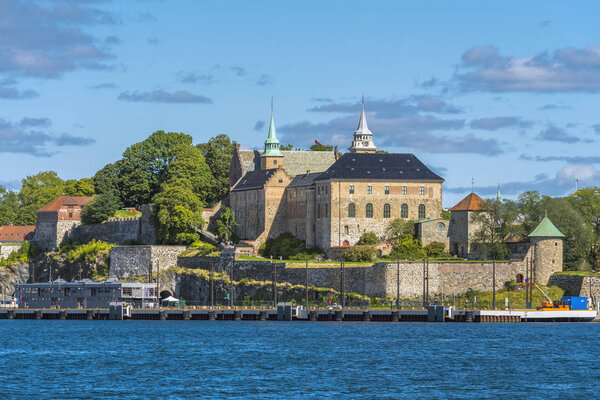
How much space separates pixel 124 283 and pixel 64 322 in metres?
6.77

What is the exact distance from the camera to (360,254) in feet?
354

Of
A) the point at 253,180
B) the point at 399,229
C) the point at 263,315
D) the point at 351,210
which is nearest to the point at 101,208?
the point at 253,180

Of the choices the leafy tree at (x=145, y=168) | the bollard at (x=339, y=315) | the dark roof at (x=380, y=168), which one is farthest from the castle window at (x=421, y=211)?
the leafy tree at (x=145, y=168)

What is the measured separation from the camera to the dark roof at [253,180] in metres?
125

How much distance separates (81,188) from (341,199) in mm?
45316

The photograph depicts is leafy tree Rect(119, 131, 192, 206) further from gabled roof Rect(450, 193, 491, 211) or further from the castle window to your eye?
gabled roof Rect(450, 193, 491, 211)

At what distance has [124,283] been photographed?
11369cm

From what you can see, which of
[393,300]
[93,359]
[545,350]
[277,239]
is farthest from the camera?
[277,239]

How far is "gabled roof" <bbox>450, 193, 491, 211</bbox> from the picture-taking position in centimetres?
10800

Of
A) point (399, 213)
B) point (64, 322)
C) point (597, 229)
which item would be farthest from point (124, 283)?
point (597, 229)

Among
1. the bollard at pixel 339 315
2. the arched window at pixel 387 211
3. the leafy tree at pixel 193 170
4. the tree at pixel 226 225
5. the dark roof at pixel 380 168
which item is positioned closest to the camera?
the bollard at pixel 339 315

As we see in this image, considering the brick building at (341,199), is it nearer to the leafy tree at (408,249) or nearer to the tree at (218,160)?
the leafy tree at (408,249)

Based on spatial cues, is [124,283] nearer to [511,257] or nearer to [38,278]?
[38,278]

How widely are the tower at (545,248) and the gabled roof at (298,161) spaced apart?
31913 millimetres
